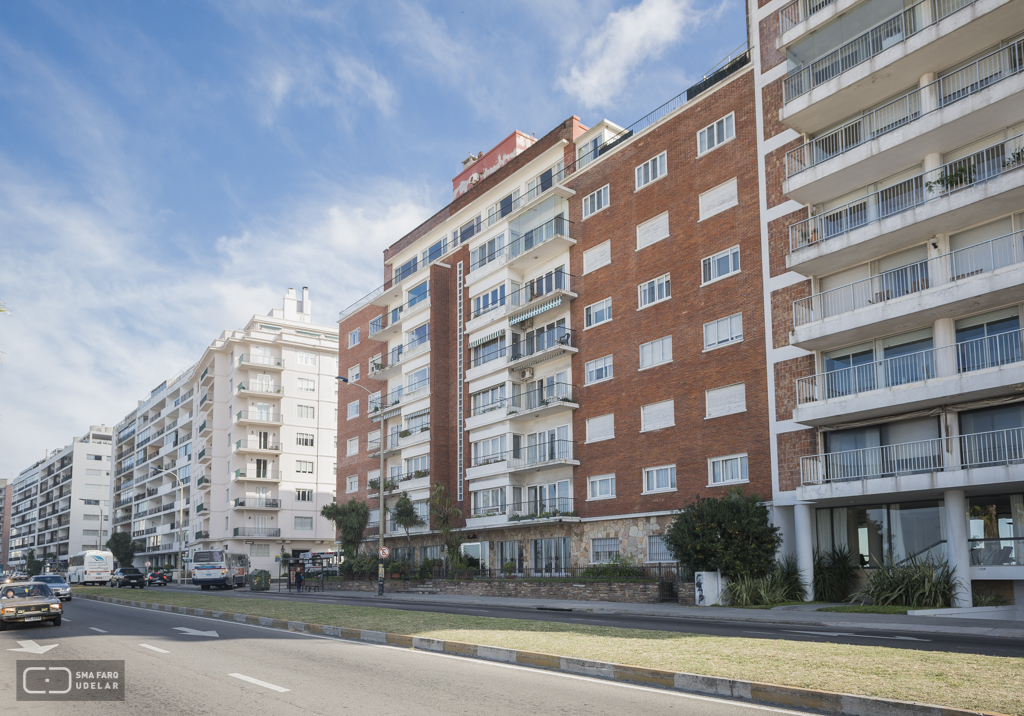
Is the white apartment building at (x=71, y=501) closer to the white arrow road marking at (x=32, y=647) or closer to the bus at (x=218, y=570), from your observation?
the bus at (x=218, y=570)

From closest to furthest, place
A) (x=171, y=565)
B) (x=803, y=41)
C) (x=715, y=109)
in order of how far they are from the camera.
→ (x=803, y=41) < (x=715, y=109) < (x=171, y=565)

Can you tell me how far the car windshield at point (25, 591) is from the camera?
21797 mm

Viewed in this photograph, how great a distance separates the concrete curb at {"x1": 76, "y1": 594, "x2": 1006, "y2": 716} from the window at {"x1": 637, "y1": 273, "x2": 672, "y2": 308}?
78.3 feet

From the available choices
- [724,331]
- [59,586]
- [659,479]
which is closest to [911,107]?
[724,331]

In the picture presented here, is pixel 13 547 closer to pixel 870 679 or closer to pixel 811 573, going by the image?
pixel 811 573

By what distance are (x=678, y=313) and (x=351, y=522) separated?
96.3ft

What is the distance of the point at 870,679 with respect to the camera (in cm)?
950

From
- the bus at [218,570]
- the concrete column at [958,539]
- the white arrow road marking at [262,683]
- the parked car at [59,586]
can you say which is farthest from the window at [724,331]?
the bus at [218,570]

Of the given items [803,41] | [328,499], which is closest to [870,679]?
[803,41]

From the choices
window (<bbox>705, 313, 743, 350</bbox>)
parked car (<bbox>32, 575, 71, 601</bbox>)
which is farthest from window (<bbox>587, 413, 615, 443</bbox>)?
parked car (<bbox>32, 575, 71, 601</bbox>)

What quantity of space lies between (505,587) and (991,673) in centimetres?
3034

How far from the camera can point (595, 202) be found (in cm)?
4234

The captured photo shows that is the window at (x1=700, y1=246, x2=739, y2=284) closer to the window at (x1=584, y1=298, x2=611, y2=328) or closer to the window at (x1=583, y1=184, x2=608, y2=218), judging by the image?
the window at (x1=584, y1=298, x2=611, y2=328)

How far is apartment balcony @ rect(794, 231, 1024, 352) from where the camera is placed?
23.6m
